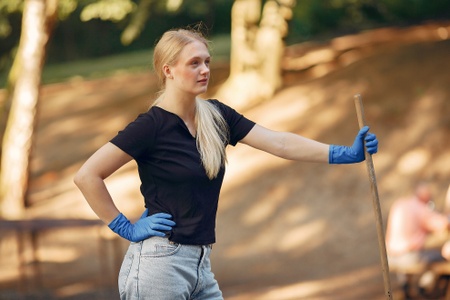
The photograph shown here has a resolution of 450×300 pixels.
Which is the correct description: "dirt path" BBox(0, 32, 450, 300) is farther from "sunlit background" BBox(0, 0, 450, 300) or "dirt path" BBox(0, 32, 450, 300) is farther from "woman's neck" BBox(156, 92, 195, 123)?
"woman's neck" BBox(156, 92, 195, 123)

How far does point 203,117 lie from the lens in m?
3.90

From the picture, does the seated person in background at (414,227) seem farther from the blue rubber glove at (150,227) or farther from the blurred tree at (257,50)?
the blurred tree at (257,50)

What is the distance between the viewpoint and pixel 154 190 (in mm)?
3830

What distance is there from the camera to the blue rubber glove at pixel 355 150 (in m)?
4.20

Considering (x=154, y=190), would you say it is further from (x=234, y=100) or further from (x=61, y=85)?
(x=61, y=85)

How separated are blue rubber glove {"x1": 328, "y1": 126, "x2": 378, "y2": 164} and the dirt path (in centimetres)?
710

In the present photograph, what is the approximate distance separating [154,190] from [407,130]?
13524 mm

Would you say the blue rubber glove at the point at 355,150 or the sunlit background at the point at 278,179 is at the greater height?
the sunlit background at the point at 278,179

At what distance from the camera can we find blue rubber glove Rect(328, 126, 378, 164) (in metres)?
4.20

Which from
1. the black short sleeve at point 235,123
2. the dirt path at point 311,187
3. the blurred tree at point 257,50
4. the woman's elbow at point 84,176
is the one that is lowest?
the woman's elbow at point 84,176

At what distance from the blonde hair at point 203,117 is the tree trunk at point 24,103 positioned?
1251 cm

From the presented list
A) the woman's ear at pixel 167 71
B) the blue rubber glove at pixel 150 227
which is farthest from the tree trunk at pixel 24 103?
the blue rubber glove at pixel 150 227

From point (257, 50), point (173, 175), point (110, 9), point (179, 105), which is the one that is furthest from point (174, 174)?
point (257, 50)

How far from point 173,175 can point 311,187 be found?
12671mm
